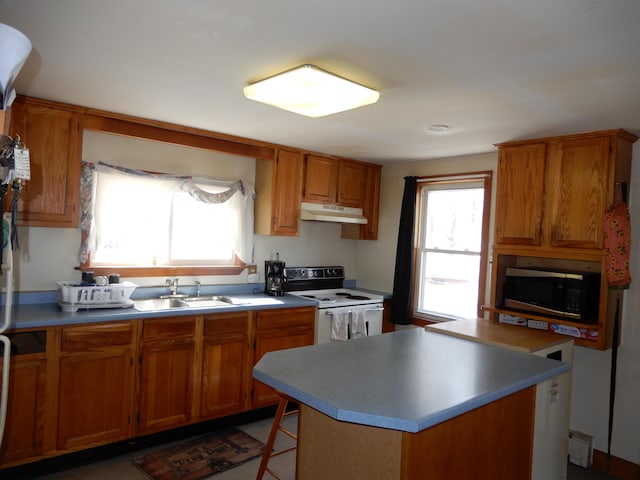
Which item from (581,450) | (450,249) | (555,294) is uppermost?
(450,249)

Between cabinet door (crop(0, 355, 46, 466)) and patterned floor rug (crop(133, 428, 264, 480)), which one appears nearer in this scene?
cabinet door (crop(0, 355, 46, 466))

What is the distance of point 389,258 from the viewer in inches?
183

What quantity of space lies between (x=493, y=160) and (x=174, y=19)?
2.95 m

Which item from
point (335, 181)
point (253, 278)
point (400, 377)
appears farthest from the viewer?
point (335, 181)

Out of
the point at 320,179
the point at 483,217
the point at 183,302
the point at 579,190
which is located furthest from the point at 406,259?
the point at 183,302

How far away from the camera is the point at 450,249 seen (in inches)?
164

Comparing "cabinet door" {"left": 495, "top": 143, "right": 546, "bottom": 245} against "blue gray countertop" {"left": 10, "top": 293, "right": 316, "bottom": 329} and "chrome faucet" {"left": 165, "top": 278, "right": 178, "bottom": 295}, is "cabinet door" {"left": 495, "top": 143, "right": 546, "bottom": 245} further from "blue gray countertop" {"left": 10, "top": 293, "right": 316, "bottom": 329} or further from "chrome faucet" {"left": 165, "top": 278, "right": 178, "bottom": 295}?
"chrome faucet" {"left": 165, "top": 278, "right": 178, "bottom": 295}

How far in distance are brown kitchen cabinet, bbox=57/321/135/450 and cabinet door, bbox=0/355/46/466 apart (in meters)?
0.10

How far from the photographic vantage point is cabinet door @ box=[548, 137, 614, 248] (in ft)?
9.33

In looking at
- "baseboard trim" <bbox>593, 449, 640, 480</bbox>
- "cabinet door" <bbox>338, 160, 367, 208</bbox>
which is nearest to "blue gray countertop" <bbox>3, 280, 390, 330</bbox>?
"cabinet door" <bbox>338, 160, 367, 208</bbox>

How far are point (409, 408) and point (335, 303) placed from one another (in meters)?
2.42

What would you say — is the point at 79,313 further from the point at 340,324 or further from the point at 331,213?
the point at 331,213

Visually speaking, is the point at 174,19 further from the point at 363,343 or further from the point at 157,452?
the point at 157,452

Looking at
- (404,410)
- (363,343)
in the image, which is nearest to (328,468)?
(404,410)
